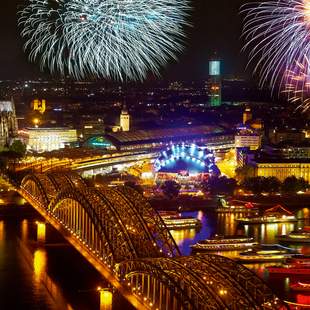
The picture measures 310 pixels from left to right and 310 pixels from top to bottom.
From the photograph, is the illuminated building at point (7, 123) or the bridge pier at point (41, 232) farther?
the illuminated building at point (7, 123)

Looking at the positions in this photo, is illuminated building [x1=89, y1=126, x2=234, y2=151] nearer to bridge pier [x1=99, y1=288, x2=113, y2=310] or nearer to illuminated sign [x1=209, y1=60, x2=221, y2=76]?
illuminated sign [x1=209, y1=60, x2=221, y2=76]

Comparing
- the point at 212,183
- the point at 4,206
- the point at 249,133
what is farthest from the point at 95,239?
the point at 249,133

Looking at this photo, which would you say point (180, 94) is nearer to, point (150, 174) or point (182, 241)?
point (150, 174)

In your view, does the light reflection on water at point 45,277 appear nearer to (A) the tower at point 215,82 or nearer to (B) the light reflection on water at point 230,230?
(B) the light reflection on water at point 230,230

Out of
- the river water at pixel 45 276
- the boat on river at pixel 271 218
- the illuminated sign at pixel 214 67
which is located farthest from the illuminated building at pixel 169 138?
the illuminated sign at pixel 214 67

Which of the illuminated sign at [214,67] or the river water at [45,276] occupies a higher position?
the illuminated sign at [214,67]

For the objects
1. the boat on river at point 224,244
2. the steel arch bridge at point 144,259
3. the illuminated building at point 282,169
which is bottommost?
the boat on river at point 224,244

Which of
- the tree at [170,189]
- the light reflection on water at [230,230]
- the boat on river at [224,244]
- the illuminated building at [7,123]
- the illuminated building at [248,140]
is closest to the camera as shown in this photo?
the boat on river at [224,244]
